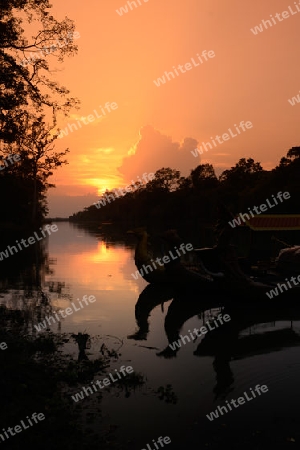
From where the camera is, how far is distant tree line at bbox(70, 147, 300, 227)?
74250 millimetres

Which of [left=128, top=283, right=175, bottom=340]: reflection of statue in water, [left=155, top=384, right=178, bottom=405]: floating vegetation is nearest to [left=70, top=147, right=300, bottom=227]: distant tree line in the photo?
[left=128, top=283, right=175, bottom=340]: reflection of statue in water

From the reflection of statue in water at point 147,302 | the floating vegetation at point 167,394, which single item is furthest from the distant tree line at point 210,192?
the floating vegetation at point 167,394

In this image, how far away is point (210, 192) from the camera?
10481 cm

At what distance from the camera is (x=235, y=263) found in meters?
15.9

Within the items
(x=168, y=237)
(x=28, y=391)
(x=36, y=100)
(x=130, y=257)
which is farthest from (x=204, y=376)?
(x=130, y=257)

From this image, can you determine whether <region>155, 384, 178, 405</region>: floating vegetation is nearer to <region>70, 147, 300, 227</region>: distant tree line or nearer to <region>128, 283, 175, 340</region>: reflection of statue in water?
<region>128, 283, 175, 340</region>: reflection of statue in water

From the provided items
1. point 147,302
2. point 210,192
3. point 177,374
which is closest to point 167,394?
point 177,374

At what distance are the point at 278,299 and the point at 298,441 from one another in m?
8.80

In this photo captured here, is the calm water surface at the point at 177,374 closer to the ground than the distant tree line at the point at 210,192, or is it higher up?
closer to the ground

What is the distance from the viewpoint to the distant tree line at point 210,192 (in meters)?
74.2

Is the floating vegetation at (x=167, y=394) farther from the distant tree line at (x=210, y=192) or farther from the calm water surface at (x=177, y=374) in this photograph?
the distant tree line at (x=210, y=192)

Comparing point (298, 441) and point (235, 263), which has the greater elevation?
point (235, 263)

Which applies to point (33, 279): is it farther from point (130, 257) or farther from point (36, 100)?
point (130, 257)

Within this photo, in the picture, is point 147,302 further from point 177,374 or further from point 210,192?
point 210,192
